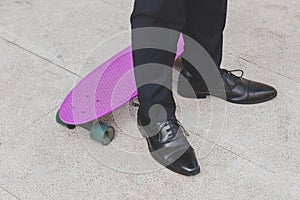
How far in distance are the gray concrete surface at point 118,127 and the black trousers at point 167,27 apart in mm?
201

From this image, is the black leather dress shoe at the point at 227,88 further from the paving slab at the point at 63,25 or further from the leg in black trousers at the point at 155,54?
the paving slab at the point at 63,25

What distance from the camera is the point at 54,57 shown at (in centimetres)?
235

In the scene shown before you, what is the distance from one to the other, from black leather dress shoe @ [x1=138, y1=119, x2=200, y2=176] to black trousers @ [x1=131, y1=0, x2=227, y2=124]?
38 millimetres

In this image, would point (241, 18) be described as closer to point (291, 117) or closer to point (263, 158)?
point (291, 117)

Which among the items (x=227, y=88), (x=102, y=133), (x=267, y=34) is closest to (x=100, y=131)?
(x=102, y=133)

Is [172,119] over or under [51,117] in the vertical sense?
over

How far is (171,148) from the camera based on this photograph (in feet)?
6.00

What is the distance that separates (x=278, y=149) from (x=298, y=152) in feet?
0.24

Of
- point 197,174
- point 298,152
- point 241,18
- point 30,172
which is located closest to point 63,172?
point 30,172

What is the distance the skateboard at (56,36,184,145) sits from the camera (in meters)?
1.90

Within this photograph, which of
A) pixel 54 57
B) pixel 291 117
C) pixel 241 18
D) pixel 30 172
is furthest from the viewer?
pixel 241 18

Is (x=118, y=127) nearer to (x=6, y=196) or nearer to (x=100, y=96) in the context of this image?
(x=100, y=96)

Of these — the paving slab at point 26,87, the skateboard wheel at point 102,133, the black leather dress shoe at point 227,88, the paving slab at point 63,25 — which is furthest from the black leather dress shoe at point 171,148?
the paving slab at point 63,25

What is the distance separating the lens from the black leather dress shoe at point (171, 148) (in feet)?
5.90
